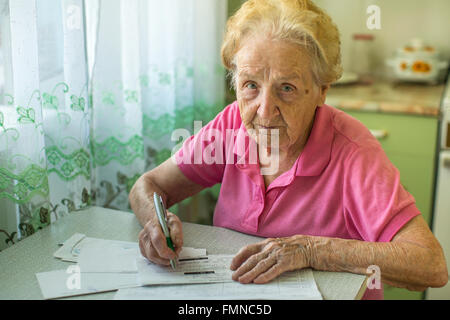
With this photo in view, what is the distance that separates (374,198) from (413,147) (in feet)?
3.72

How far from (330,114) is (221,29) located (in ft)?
3.58

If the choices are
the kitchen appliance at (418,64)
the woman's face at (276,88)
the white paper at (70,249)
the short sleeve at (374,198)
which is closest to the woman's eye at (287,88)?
the woman's face at (276,88)

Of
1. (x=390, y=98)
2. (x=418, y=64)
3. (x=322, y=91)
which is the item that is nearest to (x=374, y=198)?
(x=322, y=91)

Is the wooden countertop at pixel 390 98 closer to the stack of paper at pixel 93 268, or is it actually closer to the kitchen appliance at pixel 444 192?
the kitchen appliance at pixel 444 192

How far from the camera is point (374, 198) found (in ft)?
4.07

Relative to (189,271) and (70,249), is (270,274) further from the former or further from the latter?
(70,249)

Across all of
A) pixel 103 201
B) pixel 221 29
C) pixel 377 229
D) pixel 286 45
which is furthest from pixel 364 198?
pixel 221 29

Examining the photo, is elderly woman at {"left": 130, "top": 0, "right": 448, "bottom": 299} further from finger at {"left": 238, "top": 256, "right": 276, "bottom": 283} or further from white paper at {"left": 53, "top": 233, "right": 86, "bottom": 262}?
white paper at {"left": 53, "top": 233, "right": 86, "bottom": 262}

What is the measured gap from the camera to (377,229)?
3.97 ft

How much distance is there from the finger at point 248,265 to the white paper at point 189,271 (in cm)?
2

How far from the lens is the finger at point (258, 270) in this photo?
1067 millimetres

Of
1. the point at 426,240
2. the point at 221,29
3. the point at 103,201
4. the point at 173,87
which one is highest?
the point at 221,29
